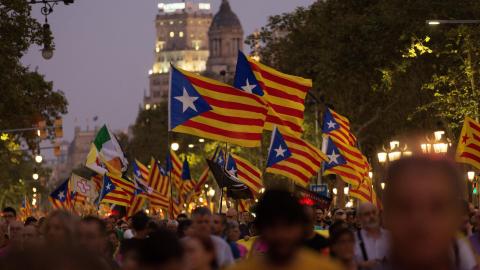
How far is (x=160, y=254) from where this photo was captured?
4.63 meters

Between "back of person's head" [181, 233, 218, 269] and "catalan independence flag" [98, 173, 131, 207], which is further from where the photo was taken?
"catalan independence flag" [98, 173, 131, 207]

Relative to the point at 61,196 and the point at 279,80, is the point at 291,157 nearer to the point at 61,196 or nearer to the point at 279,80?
the point at 279,80

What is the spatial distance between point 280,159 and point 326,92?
35.7 meters

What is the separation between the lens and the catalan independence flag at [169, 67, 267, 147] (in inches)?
819

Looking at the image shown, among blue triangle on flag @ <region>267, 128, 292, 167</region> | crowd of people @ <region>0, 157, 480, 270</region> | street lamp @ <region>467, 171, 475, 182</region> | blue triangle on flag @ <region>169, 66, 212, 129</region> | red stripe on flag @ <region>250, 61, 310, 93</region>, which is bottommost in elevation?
crowd of people @ <region>0, 157, 480, 270</region>

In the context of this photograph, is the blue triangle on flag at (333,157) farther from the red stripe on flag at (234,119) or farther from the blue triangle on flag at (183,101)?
the blue triangle on flag at (183,101)

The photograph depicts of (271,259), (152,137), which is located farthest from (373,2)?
(152,137)

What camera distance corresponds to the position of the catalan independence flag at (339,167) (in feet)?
94.4

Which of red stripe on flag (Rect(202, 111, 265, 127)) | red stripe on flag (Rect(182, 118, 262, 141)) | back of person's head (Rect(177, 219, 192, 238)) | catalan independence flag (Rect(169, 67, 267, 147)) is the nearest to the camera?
back of person's head (Rect(177, 219, 192, 238))

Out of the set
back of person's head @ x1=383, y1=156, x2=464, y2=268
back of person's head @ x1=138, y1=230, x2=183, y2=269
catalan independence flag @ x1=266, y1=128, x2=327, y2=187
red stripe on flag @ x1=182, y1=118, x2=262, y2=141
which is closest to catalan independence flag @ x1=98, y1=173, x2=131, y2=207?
catalan independence flag @ x1=266, y1=128, x2=327, y2=187

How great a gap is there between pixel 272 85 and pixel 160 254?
18756 mm

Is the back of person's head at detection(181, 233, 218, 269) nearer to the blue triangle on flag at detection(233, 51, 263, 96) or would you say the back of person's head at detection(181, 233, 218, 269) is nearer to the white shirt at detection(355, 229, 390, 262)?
the white shirt at detection(355, 229, 390, 262)

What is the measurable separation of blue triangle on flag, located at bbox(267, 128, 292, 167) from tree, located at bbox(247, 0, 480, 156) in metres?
16.2

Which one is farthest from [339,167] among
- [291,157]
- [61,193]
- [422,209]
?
[422,209]
